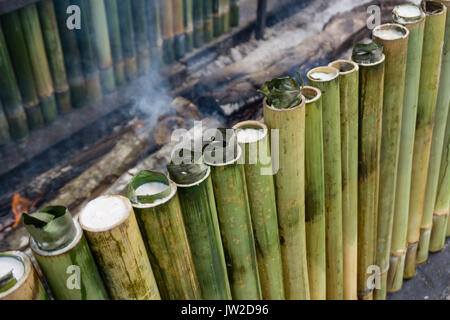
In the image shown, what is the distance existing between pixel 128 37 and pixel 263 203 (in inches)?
183

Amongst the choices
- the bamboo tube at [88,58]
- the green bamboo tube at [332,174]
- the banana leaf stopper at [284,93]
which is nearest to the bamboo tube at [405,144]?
the green bamboo tube at [332,174]

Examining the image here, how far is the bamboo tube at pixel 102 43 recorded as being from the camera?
5758mm

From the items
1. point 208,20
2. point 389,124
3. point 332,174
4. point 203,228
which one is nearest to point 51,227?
point 203,228

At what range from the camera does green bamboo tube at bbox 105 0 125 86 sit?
595 centimetres

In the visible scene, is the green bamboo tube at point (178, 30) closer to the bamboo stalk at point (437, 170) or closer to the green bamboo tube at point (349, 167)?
the bamboo stalk at point (437, 170)

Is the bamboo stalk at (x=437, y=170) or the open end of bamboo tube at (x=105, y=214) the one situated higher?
the open end of bamboo tube at (x=105, y=214)

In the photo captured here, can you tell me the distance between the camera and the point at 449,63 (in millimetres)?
3045

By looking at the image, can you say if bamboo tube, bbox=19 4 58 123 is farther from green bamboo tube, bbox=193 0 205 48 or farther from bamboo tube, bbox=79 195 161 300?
bamboo tube, bbox=79 195 161 300

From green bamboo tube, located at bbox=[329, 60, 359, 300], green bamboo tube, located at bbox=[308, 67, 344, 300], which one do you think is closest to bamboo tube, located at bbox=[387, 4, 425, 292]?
green bamboo tube, located at bbox=[329, 60, 359, 300]

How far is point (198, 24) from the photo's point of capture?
7.29 m

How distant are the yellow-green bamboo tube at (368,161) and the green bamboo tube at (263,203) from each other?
0.74m

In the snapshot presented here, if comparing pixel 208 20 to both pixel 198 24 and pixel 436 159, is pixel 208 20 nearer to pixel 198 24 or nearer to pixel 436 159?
pixel 198 24

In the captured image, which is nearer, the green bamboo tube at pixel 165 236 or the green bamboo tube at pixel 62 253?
the green bamboo tube at pixel 62 253
